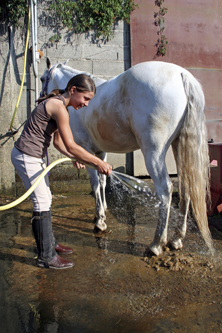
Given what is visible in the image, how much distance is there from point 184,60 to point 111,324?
5.05 m

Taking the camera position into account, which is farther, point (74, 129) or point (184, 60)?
point (184, 60)

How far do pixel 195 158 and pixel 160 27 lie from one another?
3.79 meters

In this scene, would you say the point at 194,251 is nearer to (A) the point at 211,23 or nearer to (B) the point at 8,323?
(B) the point at 8,323

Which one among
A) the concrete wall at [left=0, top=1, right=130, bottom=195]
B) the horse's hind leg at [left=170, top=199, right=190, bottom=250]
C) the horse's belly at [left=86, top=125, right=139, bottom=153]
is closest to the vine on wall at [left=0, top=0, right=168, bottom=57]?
the concrete wall at [left=0, top=1, right=130, bottom=195]

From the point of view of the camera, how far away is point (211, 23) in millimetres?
5559

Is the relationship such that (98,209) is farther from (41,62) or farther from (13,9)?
(13,9)

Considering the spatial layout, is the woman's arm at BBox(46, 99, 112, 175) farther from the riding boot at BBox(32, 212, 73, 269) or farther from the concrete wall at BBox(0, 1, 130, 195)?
the concrete wall at BBox(0, 1, 130, 195)

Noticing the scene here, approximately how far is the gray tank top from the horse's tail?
112 centimetres

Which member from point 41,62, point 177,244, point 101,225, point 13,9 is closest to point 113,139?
point 101,225

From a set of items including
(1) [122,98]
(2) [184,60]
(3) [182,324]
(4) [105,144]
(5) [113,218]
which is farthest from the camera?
(2) [184,60]

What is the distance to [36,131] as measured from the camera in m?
2.33

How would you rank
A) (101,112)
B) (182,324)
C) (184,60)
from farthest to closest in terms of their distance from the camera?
(184,60) → (101,112) → (182,324)

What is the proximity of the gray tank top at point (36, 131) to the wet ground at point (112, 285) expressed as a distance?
3.46 feet

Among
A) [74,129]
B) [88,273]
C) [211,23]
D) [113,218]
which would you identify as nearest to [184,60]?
[211,23]
